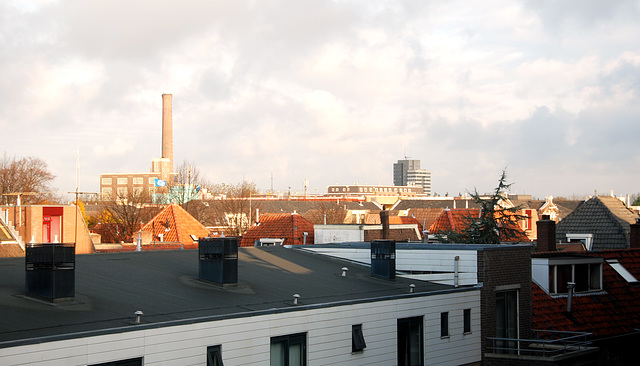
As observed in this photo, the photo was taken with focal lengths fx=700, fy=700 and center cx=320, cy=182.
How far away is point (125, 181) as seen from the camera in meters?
197

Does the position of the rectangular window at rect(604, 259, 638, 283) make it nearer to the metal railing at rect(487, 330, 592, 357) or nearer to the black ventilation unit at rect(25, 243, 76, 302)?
the metal railing at rect(487, 330, 592, 357)

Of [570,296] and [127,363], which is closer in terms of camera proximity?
[127,363]

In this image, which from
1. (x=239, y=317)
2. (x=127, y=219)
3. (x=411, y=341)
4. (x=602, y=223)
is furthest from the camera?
(x=127, y=219)

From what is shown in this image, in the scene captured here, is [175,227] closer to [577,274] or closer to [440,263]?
[577,274]

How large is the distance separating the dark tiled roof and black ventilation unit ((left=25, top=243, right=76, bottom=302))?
37836 millimetres

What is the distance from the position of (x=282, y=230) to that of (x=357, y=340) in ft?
105

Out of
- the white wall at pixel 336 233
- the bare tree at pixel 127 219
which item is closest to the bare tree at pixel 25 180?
the bare tree at pixel 127 219

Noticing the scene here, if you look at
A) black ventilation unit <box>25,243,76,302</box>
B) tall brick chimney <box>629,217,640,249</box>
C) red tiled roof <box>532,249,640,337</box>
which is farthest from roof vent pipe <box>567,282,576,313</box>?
black ventilation unit <box>25,243,76,302</box>

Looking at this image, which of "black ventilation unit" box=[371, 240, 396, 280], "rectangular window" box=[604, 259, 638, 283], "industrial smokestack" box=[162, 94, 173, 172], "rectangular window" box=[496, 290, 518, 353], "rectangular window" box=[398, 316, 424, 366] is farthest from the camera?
"industrial smokestack" box=[162, 94, 173, 172]

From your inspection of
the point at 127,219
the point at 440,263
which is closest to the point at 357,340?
the point at 440,263

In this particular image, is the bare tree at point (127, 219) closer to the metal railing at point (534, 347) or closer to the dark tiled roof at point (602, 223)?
the dark tiled roof at point (602, 223)

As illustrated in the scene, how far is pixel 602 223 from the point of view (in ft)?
151

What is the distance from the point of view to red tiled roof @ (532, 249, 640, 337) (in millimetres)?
24531

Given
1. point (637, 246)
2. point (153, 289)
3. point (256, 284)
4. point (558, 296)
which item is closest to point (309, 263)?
point (256, 284)
